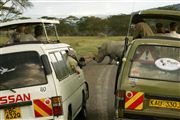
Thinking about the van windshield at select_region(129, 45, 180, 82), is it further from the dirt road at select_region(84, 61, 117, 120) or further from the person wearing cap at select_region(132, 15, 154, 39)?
the dirt road at select_region(84, 61, 117, 120)

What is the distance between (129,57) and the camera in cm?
862

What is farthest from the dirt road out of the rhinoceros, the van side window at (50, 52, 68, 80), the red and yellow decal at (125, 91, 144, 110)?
the rhinoceros

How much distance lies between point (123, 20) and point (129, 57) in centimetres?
7954

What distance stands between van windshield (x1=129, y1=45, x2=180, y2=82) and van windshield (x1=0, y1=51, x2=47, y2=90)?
1604mm

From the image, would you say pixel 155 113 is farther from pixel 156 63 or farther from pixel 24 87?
pixel 24 87

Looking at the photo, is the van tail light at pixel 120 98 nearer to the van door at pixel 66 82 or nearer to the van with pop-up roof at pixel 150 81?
the van with pop-up roof at pixel 150 81

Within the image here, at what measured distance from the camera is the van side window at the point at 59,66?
8.61 m

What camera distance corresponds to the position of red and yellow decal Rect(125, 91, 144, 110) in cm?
820

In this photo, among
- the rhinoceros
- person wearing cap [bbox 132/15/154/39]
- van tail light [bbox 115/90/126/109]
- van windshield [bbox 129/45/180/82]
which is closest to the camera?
van tail light [bbox 115/90/126/109]

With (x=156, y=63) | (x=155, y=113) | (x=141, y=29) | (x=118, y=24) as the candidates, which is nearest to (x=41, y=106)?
(x=155, y=113)

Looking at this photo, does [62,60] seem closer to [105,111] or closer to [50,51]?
[50,51]

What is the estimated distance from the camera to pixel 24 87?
26.1 ft

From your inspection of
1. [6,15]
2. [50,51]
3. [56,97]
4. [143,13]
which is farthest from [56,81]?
[6,15]

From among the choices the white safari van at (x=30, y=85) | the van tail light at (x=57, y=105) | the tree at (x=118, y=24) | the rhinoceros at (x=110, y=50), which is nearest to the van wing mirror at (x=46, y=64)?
the white safari van at (x=30, y=85)
